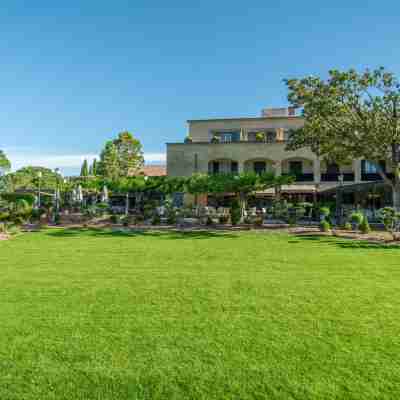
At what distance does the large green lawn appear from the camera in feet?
10.9

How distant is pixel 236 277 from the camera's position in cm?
800

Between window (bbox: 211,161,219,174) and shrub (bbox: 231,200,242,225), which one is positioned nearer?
shrub (bbox: 231,200,242,225)

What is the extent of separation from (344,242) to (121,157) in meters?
42.2

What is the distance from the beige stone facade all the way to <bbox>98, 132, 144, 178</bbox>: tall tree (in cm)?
1575

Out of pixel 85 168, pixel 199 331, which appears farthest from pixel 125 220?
pixel 85 168

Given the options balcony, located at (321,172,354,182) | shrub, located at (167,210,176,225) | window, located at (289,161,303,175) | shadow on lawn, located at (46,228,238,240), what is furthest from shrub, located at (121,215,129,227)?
balcony, located at (321,172,354,182)

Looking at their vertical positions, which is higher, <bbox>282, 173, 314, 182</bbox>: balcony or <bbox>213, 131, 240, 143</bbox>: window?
<bbox>213, 131, 240, 143</bbox>: window

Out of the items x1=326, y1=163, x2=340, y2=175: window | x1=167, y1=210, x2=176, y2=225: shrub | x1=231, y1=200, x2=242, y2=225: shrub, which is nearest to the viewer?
x1=231, y1=200, x2=242, y2=225: shrub

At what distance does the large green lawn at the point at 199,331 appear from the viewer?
3.33 meters

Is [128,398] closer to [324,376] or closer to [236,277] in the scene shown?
[324,376]

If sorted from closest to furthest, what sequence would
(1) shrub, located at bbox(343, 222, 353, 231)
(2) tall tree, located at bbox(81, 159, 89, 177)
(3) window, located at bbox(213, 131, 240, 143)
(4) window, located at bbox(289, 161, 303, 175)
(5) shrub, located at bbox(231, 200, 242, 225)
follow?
1. (1) shrub, located at bbox(343, 222, 353, 231)
2. (5) shrub, located at bbox(231, 200, 242, 225)
3. (4) window, located at bbox(289, 161, 303, 175)
4. (3) window, located at bbox(213, 131, 240, 143)
5. (2) tall tree, located at bbox(81, 159, 89, 177)

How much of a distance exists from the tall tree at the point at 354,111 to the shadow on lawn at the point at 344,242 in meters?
6.36

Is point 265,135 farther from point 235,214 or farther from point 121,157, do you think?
point 121,157

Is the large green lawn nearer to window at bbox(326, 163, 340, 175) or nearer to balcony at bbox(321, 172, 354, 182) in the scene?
balcony at bbox(321, 172, 354, 182)
